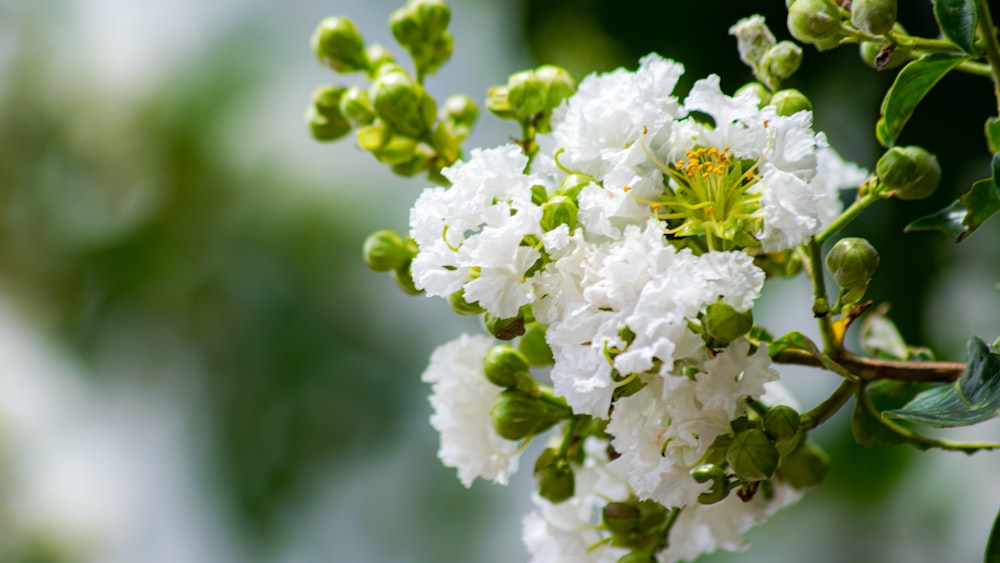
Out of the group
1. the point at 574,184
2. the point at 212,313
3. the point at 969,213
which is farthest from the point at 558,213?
the point at 212,313

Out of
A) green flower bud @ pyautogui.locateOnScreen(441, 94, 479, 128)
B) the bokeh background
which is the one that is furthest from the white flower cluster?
the bokeh background

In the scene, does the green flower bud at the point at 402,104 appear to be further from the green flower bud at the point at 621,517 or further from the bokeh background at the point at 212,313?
the bokeh background at the point at 212,313

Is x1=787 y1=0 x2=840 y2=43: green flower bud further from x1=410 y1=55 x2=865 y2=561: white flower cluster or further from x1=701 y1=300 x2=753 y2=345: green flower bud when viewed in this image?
x1=701 y1=300 x2=753 y2=345: green flower bud

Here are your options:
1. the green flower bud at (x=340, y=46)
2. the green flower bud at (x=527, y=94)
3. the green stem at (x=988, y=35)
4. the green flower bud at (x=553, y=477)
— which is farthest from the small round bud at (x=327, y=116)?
the green stem at (x=988, y=35)

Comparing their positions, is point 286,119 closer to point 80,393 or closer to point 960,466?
point 80,393

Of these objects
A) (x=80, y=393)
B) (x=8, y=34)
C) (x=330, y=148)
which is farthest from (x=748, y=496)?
(x=8, y=34)

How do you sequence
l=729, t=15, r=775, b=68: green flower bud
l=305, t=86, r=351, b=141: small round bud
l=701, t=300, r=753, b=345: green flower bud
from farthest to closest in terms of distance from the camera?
1. l=305, t=86, r=351, b=141: small round bud
2. l=729, t=15, r=775, b=68: green flower bud
3. l=701, t=300, r=753, b=345: green flower bud
